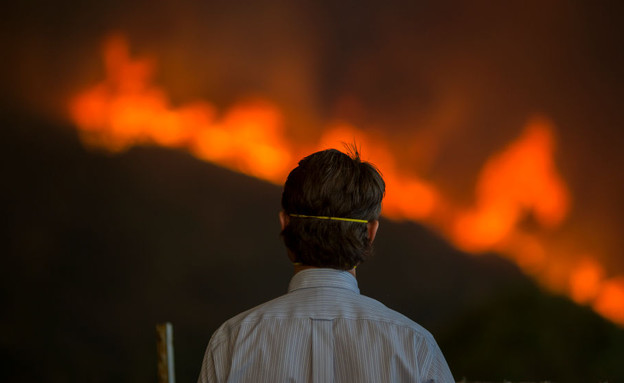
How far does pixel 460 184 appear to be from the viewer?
10.7 ft

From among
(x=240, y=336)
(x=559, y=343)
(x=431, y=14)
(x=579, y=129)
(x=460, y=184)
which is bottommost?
(x=559, y=343)

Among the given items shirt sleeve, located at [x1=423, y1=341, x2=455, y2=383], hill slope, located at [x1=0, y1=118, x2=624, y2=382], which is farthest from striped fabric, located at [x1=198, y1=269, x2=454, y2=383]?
hill slope, located at [x1=0, y1=118, x2=624, y2=382]

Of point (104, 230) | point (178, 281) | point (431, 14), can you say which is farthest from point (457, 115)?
point (104, 230)

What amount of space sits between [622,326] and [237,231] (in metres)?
1.87

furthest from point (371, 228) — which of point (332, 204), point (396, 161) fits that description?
point (396, 161)

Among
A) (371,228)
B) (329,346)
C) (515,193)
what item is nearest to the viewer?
(329,346)

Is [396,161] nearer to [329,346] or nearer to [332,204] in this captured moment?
[332,204]

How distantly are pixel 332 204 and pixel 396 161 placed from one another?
2.21 metres

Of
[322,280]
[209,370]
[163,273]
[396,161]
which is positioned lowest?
[163,273]

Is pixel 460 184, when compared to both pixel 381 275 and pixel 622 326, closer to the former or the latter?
pixel 381 275

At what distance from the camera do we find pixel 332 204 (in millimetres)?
1108

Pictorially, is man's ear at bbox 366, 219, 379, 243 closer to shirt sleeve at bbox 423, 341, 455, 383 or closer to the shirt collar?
the shirt collar

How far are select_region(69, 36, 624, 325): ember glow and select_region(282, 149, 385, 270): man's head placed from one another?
217cm

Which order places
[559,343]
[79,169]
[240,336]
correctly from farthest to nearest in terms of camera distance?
[79,169] < [559,343] < [240,336]
